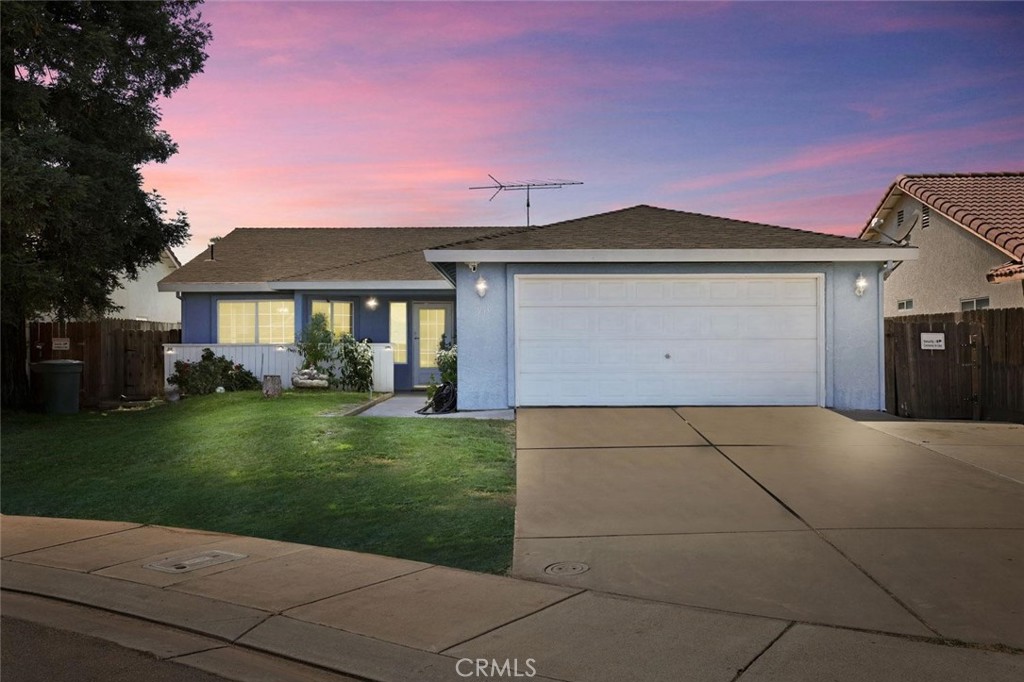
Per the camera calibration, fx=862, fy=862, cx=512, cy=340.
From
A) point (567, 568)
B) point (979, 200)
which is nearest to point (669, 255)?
point (567, 568)

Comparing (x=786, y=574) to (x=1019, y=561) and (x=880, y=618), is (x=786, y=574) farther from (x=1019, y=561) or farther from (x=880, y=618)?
(x=1019, y=561)

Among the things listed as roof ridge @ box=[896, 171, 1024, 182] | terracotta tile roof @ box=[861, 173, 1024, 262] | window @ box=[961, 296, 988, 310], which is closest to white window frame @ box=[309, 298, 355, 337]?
terracotta tile roof @ box=[861, 173, 1024, 262]

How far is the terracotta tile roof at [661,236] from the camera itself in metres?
14.7

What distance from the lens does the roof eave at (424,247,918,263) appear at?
14.5 metres

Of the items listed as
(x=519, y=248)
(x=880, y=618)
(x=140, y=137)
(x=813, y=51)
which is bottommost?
(x=880, y=618)

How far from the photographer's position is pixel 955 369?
1468cm

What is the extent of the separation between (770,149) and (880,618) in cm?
1770

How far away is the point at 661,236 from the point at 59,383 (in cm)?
1339

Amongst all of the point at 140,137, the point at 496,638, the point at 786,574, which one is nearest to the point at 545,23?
the point at 140,137

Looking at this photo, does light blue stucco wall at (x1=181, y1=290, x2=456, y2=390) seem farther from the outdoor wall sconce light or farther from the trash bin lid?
the outdoor wall sconce light

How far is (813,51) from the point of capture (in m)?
17.6

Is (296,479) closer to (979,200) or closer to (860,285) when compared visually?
(860,285)

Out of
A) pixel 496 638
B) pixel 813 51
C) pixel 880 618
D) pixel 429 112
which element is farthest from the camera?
pixel 429 112

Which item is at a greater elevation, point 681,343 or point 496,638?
point 681,343
